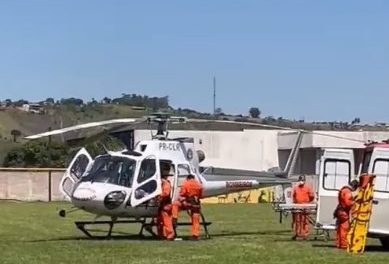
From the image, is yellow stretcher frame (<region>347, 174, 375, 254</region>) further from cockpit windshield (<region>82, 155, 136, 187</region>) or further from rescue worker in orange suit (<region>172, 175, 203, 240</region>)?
cockpit windshield (<region>82, 155, 136, 187</region>)

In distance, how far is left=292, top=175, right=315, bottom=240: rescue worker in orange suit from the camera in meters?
25.0

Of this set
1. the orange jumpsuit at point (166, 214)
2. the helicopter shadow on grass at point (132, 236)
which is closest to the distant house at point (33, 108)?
the helicopter shadow on grass at point (132, 236)

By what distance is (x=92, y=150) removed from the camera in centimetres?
2778

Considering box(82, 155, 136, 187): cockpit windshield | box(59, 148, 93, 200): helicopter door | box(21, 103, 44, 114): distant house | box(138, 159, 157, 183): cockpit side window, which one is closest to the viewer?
box(82, 155, 136, 187): cockpit windshield

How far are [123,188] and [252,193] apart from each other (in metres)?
40.0

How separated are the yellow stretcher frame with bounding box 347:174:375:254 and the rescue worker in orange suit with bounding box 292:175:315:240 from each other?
4541 mm

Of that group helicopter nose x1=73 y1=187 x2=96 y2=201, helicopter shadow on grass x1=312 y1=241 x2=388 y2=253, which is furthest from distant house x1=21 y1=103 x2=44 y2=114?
helicopter shadow on grass x1=312 y1=241 x2=388 y2=253

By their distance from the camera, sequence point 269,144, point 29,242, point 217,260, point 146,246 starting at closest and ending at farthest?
point 217,260 < point 146,246 < point 29,242 < point 269,144

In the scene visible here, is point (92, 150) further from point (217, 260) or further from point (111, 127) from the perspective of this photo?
point (217, 260)

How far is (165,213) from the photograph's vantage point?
23.9 meters

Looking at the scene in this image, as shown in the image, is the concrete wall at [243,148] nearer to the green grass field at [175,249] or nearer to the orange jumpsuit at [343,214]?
the green grass field at [175,249]

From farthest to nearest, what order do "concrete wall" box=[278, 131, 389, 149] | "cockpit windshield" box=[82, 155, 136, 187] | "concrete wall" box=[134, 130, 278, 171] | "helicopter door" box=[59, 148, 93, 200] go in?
1. "concrete wall" box=[134, 130, 278, 171]
2. "concrete wall" box=[278, 131, 389, 149]
3. "helicopter door" box=[59, 148, 93, 200]
4. "cockpit windshield" box=[82, 155, 136, 187]

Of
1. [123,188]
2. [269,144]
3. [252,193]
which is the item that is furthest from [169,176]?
[269,144]

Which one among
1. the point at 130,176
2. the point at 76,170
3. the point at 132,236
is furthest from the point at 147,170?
the point at 132,236
